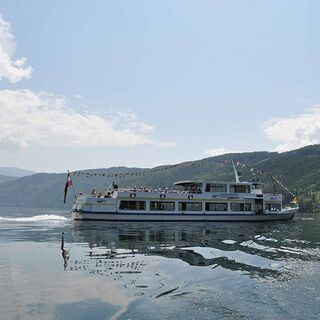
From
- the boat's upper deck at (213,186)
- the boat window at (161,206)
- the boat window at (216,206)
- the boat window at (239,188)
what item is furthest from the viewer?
the boat window at (239,188)

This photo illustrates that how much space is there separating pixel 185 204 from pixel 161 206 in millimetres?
3575

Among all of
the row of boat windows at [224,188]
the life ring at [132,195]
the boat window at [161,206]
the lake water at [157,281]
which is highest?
the row of boat windows at [224,188]

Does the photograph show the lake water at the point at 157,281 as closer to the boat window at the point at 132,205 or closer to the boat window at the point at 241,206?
the boat window at the point at 132,205

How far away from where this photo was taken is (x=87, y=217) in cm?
5528

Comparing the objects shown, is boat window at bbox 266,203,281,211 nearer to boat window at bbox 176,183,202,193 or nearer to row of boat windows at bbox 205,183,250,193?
row of boat windows at bbox 205,183,250,193

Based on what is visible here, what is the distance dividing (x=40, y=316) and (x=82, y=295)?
2.63 meters

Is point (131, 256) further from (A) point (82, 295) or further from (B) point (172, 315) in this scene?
(B) point (172, 315)

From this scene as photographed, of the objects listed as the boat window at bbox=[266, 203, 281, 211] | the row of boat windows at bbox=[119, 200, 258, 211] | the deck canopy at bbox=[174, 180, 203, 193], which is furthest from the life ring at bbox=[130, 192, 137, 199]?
the boat window at bbox=[266, 203, 281, 211]

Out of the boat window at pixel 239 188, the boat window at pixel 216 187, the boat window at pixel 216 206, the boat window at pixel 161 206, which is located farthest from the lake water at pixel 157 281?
the boat window at pixel 239 188

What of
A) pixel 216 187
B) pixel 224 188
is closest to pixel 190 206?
pixel 216 187

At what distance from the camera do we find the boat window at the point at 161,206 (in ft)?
192

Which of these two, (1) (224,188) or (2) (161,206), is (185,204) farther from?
(1) (224,188)

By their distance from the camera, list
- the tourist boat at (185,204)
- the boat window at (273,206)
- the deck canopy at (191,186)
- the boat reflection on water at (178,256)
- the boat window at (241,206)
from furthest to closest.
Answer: the boat window at (273,206), the boat window at (241,206), the deck canopy at (191,186), the tourist boat at (185,204), the boat reflection on water at (178,256)

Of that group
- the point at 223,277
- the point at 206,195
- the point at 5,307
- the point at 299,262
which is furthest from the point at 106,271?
the point at 206,195
